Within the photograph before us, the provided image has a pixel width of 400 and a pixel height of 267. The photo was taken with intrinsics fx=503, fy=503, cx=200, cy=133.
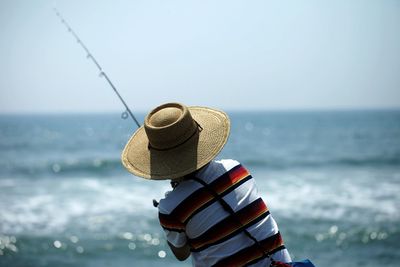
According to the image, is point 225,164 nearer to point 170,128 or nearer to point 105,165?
point 170,128

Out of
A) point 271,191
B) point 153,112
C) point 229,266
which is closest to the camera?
point 229,266

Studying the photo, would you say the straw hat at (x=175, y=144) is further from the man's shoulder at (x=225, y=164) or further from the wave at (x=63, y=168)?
the wave at (x=63, y=168)

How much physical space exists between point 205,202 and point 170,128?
325 mm

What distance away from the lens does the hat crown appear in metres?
2.02

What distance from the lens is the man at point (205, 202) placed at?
1989 mm

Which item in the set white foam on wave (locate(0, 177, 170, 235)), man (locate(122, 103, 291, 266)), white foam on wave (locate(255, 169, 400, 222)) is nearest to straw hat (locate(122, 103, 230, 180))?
man (locate(122, 103, 291, 266))

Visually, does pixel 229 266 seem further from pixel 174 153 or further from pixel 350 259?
pixel 350 259

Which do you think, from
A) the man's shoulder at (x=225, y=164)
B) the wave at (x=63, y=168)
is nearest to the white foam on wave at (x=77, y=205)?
the wave at (x=63, y=168)

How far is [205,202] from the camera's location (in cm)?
199

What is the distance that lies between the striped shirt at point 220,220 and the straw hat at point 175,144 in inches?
2.8

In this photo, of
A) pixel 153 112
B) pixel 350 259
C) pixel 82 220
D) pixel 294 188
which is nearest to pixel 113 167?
pixel 294 188

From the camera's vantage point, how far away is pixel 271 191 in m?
15.2

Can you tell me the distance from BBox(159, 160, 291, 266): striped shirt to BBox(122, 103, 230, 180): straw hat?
2.8 inches

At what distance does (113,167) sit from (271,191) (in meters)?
9.93
